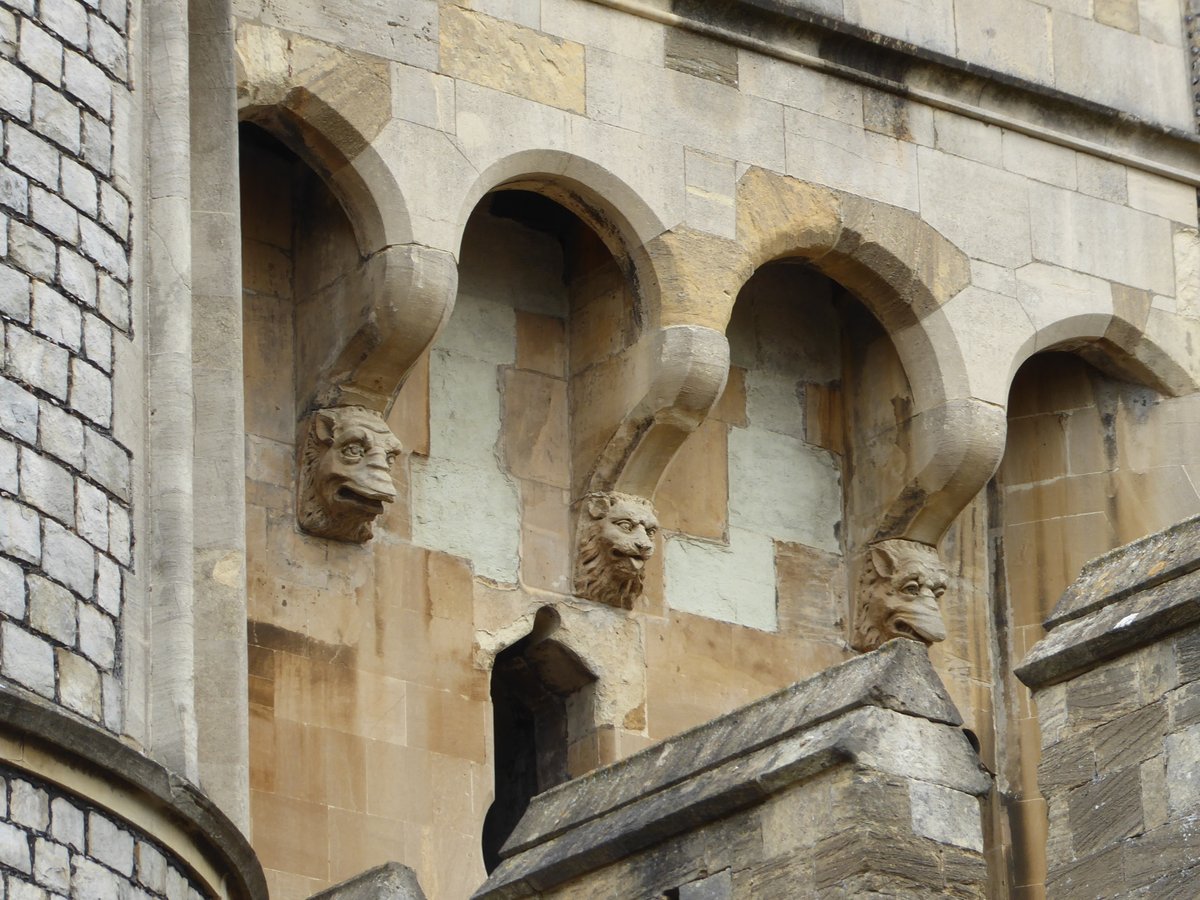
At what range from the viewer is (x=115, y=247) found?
512 inches

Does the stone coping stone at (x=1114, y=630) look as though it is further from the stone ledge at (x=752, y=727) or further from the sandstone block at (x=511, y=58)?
the sandstone block at (x=511, y=58)

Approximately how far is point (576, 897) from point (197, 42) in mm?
3488

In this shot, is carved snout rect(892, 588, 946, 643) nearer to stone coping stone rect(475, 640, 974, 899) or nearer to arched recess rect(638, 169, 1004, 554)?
arched recess rect(638, 169, 1004, 554)

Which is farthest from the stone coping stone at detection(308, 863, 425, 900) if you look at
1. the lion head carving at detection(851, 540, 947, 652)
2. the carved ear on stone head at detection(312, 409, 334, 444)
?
the lion head carving at detection(851, 540, 947, 652)

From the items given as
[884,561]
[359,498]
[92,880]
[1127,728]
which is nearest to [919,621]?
[884,561]

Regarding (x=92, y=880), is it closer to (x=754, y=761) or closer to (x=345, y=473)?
(x=754, y=761)

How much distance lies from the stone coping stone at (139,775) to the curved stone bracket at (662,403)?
133 inches

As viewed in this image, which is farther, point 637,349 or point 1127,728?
point 637,349

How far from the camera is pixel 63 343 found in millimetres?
12609

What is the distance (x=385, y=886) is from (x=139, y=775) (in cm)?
71

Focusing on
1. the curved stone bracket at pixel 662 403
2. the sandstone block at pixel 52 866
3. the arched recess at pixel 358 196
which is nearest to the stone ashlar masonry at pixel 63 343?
the sandstone block at pixel 52 866

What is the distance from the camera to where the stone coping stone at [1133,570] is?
454 inches

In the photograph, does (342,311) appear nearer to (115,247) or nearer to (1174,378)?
(115,247)

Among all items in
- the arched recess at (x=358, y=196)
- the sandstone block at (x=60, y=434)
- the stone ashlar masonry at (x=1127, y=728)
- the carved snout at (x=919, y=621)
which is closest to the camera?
the stone ashlar masonry at (x=1127, y=728)
